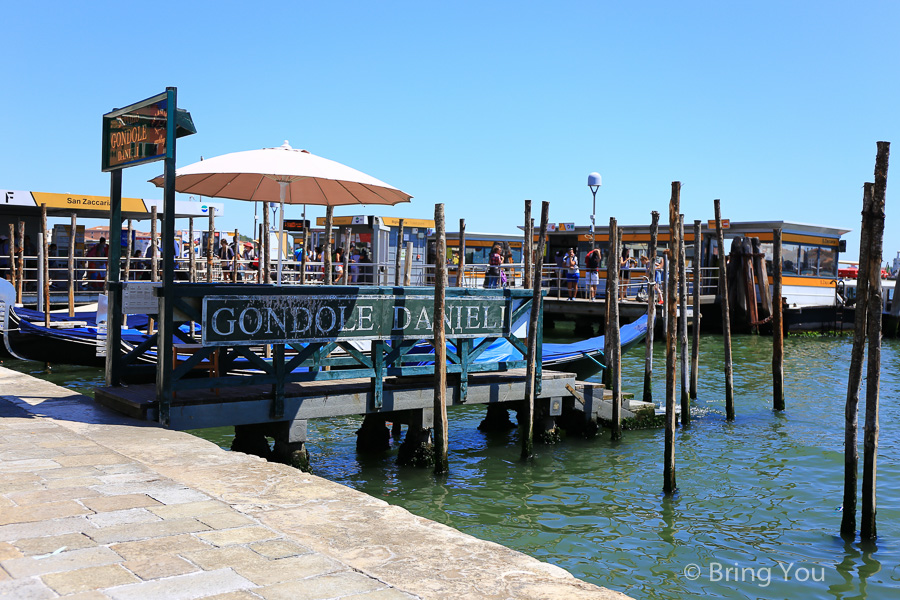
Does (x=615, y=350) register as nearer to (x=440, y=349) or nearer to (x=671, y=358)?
(x=671, y=358)

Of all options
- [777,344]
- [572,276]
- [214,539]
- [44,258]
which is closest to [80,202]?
[44,258]

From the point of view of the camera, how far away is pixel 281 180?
9.40m

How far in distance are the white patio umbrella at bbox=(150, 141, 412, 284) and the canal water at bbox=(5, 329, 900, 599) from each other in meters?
3.18

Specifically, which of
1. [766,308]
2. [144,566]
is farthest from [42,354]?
[766,308]

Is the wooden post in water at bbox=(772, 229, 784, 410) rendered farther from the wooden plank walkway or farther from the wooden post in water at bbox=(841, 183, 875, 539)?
the wooden post in water at bbox=(841, 183, 875, 539)

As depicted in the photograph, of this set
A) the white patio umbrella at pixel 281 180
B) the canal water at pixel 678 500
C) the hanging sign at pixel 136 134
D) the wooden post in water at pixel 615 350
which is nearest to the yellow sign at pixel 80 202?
the canal water at pixel 678 500

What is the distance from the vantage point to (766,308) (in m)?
28.0

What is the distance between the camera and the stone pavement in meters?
3.43

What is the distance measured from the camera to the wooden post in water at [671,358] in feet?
28.9

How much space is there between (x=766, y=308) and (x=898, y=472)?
732 inches

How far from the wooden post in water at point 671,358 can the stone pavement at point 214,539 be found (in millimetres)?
4572

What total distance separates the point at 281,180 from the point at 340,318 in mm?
2048

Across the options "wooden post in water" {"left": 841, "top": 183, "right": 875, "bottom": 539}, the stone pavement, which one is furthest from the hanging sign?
"wooden post in water" {"left": 841, "top": 183, "right": 875, "bottom": 539}

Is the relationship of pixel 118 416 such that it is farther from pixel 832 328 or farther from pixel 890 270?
pixel 890 270
